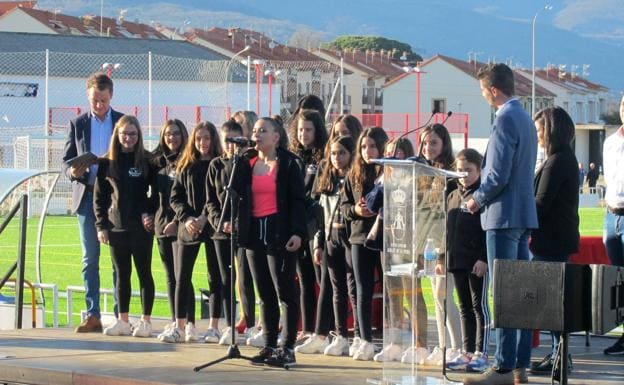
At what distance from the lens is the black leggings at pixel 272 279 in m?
10.6

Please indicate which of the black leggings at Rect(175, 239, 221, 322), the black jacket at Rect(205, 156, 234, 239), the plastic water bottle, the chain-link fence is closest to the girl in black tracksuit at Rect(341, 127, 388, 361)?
the black jacket at Rect(205, 156, 234, 239)

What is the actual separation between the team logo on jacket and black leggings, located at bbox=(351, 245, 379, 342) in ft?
7.58

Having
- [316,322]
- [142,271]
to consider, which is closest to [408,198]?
[316,322]

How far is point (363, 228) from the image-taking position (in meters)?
10.9

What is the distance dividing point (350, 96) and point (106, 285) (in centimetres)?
7372

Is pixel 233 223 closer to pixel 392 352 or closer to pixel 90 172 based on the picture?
pixel 392 352

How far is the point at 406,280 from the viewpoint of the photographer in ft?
31.6

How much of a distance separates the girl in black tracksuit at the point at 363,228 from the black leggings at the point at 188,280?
59.3 inches

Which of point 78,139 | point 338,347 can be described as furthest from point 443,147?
point 78,139

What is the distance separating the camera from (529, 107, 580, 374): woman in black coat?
399 inches

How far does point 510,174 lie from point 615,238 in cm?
205

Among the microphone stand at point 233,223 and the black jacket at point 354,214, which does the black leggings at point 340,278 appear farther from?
the microphone stand at point 233,223

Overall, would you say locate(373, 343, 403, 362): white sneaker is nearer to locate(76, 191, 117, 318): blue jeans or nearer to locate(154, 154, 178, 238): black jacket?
locate(154, 154, 178, 238): black jacket

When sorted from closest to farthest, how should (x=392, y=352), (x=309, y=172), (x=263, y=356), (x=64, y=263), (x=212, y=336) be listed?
(x=392, y=352) → (x=263, y=356) → (x=309, y=172) → (x=212, y=336) → (x=64, y=263)
